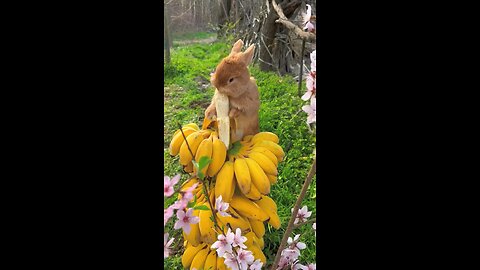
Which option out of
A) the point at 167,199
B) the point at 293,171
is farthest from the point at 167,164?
the point at 293,171

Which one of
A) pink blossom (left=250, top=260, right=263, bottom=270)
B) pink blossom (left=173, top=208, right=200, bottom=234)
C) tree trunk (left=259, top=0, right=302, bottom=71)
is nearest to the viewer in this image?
pink blossom (left=173, top=208, right=200, bottom=234)

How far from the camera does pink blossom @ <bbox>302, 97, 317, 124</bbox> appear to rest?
1.26 meters

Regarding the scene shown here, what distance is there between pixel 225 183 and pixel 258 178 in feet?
0.26

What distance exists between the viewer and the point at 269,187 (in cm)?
133

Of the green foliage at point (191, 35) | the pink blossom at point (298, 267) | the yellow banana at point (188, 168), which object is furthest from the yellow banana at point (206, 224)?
the green foliage at point (191, 35)

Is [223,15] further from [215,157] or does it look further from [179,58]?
[215,157]

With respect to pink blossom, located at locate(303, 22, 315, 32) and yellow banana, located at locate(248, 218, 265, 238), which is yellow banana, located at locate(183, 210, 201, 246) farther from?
pink blossom, located at locate(303, 22, 315, 32)

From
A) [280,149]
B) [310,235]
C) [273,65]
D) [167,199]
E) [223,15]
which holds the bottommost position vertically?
[310,235]

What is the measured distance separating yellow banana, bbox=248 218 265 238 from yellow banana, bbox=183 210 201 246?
0.13 m

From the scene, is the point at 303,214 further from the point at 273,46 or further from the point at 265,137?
the point at 273,46

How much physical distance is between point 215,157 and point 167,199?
0.15 meters

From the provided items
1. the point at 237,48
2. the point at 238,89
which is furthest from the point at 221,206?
the point at 237,48

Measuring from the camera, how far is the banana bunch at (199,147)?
1.32 metres

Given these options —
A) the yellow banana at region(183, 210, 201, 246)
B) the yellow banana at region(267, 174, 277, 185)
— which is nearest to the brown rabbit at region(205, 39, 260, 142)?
the yellow banana at region(267, 174, 277, 185)
